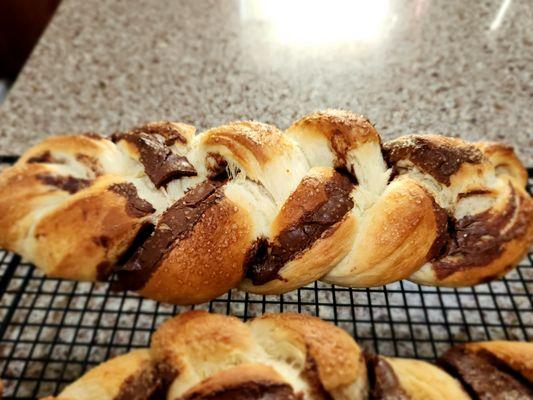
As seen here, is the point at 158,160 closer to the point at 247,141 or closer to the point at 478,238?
the point at 247,141

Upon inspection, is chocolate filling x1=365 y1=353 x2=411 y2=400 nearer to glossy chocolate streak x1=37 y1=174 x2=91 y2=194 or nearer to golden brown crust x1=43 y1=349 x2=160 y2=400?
golden brown crust x1=43 y1=349 x2=160 y2=400

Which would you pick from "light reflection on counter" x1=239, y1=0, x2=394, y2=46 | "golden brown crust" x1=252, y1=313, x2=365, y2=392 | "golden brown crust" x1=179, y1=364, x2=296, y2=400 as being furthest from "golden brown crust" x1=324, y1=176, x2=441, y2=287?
"light reflection on counter" x1=239, y1=0, x2=394, y2=46

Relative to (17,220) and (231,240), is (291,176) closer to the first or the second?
(231,240)

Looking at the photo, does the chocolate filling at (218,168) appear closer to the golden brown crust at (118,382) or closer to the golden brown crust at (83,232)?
the golden brown crust at (83,232)

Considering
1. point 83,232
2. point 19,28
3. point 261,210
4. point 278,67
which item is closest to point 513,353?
point 261,210

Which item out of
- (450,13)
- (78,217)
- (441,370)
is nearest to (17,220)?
(78,217)

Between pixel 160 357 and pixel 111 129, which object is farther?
pixel 111 129
